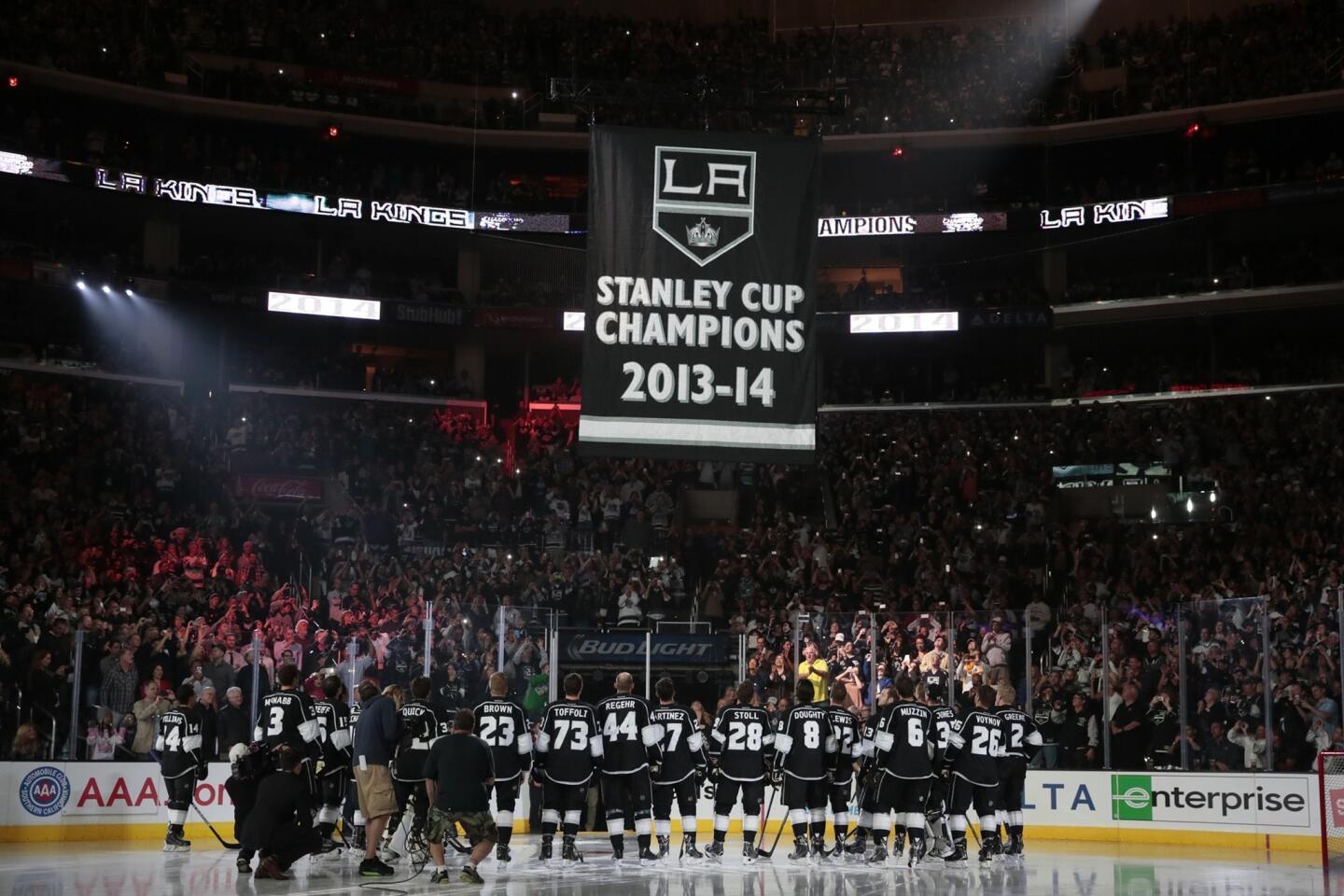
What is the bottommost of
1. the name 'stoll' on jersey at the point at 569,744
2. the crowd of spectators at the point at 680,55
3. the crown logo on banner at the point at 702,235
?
the name 'stoll' on jersey at the point at 569,744

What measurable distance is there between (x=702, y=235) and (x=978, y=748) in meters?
6.48

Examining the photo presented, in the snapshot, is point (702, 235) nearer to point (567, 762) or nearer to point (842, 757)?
point (567, 762)

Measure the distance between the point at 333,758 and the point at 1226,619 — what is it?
11.1 metres

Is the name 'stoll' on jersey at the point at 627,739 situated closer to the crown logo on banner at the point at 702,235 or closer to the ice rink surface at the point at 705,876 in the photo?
the ice rink surface at the point at 705,876

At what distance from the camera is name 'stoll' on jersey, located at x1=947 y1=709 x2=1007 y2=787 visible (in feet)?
54.1

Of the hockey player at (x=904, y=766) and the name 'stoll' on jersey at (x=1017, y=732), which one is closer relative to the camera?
the hockey player at (x=904, y=766)

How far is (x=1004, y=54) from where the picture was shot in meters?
41.1

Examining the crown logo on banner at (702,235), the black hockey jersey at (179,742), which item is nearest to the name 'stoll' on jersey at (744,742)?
the crown logo on banner at (702,235)

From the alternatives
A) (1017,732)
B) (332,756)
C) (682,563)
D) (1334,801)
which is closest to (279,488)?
(682,563)

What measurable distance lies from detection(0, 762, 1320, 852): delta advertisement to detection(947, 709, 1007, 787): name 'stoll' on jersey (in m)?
3.62

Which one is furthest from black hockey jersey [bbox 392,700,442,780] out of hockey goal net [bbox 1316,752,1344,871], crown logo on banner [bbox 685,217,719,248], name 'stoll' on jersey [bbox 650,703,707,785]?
hockey goal net [bbox 1316,752,1344,871]

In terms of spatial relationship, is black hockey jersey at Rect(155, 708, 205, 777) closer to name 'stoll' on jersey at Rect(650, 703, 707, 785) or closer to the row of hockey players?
the row of hockey players

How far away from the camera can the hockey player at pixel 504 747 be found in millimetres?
15930

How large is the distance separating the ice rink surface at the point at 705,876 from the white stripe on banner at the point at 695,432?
428 centimetres
